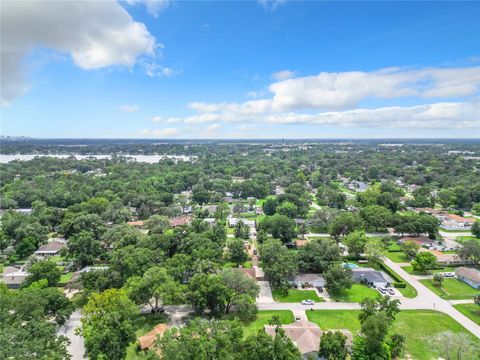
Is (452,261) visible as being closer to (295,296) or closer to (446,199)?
(295,296)

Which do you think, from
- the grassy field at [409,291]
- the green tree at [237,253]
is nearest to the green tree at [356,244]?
the grassy field at [409,291]

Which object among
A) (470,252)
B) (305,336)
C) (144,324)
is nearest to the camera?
(305,336)

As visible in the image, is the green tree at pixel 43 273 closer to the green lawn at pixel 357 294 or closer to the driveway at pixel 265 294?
the driveway at pixel 265 294

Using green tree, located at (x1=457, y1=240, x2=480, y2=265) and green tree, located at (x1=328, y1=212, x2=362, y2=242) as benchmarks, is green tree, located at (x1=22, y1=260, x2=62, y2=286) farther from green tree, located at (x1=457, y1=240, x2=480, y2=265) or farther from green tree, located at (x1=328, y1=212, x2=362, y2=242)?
green tree, located at (x1=457, y1=240, x2=480, y2=265)

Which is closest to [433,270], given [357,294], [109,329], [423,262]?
[423,262]

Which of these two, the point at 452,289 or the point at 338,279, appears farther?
the point at 452,289

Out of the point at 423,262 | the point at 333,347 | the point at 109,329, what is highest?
the point at 109,329

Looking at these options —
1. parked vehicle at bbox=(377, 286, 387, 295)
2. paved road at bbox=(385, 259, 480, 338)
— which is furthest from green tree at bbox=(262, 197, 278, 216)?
paved road at bbox=(385, 259, 480, 338)
